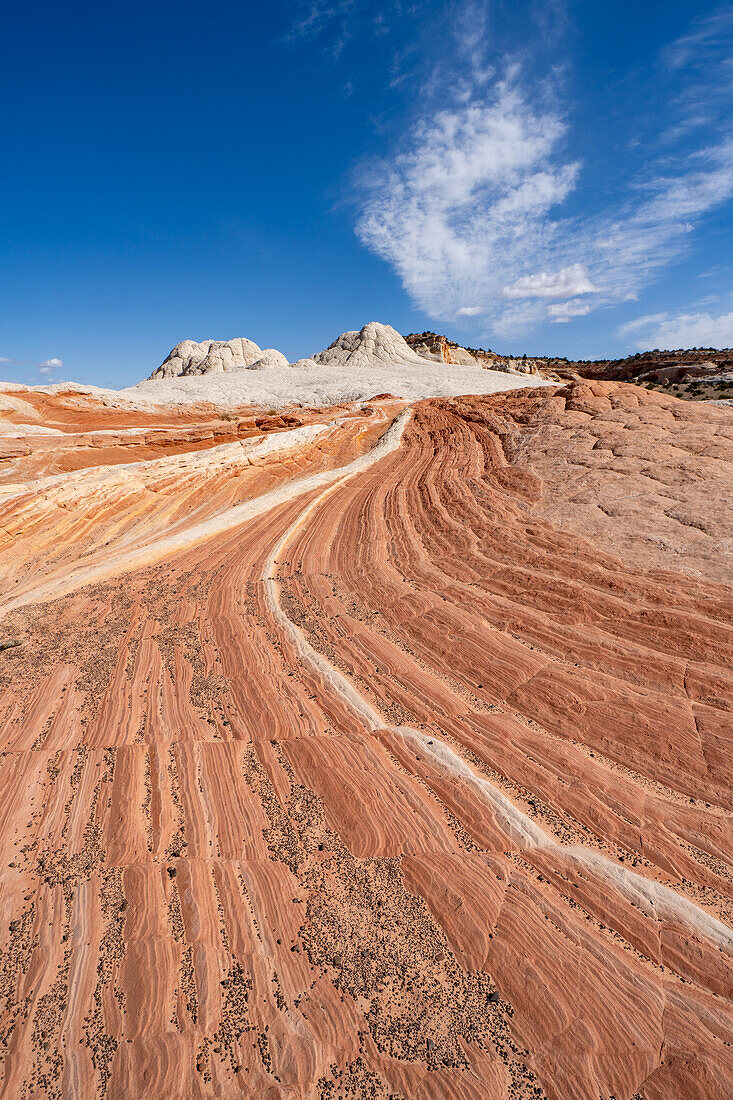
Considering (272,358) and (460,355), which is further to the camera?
(272,358)

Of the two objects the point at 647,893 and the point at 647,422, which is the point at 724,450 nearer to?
the point at 647,422

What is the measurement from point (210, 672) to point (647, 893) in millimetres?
5851

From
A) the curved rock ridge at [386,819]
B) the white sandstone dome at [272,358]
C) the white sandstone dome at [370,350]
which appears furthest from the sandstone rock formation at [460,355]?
the curved rock ridge at [386,819]

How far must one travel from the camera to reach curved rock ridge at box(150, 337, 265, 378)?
83.1 m

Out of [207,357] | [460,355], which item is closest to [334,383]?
[460,355]

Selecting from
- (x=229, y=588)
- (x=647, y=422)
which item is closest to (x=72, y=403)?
(x=229, y=588)

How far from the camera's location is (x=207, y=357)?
84.6 m

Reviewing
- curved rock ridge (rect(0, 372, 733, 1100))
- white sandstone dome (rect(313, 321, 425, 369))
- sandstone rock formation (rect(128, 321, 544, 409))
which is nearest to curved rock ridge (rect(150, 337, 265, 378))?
white sandstone dome (rect(313, 321, 425, 369))

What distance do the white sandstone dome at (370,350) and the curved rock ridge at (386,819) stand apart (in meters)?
56.5

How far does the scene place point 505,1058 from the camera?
2.86 metres

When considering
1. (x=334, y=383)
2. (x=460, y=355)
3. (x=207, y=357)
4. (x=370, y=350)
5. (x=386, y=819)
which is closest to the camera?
(x=386, y=819)

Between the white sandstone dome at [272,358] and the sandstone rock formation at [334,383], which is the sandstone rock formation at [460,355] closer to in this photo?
the sandstone rock formation at [334,383]

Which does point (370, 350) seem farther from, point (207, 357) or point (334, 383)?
point (207, 357)

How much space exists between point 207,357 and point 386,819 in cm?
9389
